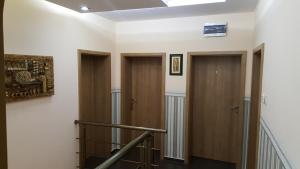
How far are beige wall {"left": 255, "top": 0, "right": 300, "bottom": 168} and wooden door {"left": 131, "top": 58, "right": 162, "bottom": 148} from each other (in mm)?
2382

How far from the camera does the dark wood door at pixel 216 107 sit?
3.68m

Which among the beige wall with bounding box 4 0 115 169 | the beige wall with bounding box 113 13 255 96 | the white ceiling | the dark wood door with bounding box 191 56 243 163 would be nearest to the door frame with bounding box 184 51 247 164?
the beige wall with bounding box 113 13 255 96

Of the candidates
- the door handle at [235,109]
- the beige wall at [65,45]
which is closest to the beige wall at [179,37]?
the beige wall at [65,45]

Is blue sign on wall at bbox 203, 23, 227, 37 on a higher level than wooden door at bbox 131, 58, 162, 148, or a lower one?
higher

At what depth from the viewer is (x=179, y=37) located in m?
3.71

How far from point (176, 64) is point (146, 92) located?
90 cm

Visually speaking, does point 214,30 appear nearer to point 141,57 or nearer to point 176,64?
point 176,64

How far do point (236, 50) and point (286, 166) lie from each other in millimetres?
2393

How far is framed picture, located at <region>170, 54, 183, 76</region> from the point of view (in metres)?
3.73

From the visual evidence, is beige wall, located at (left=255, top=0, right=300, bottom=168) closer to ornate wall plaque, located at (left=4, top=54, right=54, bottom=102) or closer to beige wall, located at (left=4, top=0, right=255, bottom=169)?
beige wall, located at (left=4, top=0, right=255, bottom=169)

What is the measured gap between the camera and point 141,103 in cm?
438

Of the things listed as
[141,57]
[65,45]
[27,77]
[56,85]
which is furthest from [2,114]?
[141,57]

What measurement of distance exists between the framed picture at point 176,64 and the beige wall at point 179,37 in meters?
0.07

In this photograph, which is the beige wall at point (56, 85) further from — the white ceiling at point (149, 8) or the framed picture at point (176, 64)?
the framed picture at point (176, 64)
